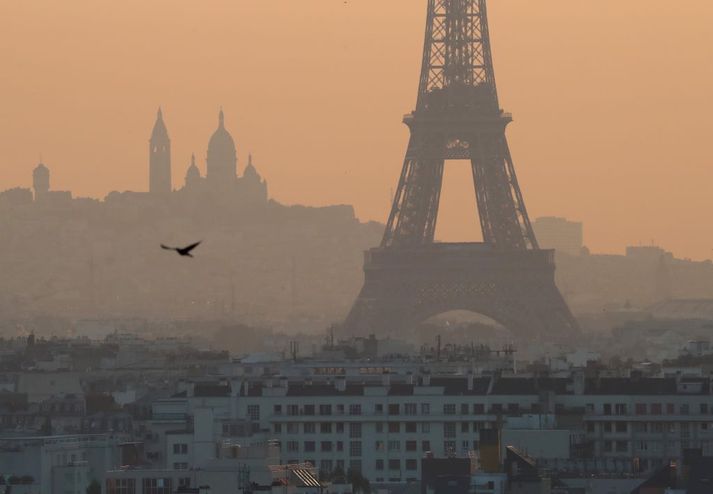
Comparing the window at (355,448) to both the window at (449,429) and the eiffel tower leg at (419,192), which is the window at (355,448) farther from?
the eiffel tower leg at (419,192)

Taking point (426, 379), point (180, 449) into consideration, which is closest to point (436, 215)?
point (426, 379)

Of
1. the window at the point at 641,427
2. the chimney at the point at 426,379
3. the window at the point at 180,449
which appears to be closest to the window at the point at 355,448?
the chimney at the point at 426,379

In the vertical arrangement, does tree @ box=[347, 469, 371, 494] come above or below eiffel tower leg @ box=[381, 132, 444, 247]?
below

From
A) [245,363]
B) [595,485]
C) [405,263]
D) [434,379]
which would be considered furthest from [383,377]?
[405,263]

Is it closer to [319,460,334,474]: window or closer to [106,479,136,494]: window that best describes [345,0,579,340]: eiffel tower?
[319,460,334,474]: window

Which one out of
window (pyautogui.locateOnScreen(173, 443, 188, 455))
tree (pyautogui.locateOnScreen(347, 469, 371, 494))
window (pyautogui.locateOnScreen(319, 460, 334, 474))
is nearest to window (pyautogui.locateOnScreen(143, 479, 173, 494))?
tree (pyautogui.locateOnScreen(347, 469, 371, 494))

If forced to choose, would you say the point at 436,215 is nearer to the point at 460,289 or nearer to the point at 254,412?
the point at 460,289

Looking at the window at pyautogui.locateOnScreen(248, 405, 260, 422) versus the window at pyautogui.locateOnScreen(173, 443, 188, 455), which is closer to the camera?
the window at pyautogui.locateOnScreen(173, 443, 188, 455)
